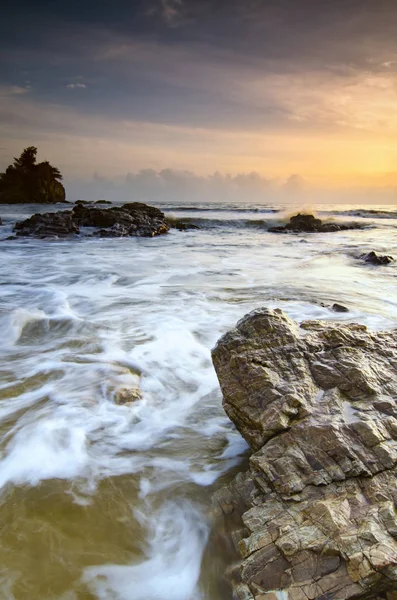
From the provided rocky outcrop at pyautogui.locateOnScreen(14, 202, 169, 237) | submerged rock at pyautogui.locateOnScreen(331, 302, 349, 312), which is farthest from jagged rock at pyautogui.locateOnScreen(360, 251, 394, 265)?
rocky outcrop at pyautogui.locateOnScreen(14, 202, 169, 237)

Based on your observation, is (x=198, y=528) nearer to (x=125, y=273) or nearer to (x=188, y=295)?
(x=188, y=295)

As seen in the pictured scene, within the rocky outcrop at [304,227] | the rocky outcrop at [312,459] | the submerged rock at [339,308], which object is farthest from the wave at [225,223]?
the rocky outcrop at [312,459]

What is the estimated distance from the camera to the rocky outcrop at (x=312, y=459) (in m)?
1.79

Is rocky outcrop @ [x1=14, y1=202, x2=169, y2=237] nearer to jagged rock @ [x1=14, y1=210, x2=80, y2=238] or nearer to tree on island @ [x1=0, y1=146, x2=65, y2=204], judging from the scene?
jagged rock @ [x1=14, y1=210, x2=80, y2=238]

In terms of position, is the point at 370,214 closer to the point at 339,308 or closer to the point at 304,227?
the point at 304,227

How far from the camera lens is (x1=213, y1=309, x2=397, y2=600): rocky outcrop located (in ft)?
5.88

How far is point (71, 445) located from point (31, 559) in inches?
41.8

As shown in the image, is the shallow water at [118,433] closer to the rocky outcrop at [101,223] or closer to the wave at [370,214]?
the rocky outcrop at [101,223]

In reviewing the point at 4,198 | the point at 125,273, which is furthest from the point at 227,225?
the point at 4,198

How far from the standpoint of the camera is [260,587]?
1.84 meters

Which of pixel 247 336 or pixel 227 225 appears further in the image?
pixel 227 225

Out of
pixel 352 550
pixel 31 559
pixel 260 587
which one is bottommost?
pixel 31 559

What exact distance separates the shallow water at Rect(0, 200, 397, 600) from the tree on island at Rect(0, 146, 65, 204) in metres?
54.5

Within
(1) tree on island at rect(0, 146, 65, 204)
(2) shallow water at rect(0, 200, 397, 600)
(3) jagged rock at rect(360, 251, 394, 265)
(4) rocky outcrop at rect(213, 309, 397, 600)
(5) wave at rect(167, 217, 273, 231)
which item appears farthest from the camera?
(1) tree on island at rect(0, 146, 65, 204)
